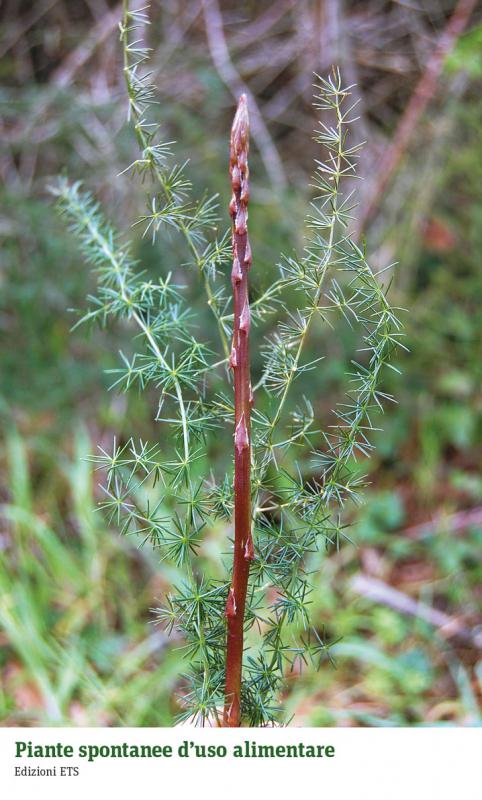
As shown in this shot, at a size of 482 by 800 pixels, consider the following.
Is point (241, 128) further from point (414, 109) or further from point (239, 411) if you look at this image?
point (414, 109)

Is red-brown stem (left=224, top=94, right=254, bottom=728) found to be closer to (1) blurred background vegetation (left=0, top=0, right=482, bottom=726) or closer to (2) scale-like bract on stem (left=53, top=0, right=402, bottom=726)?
(2) scale-like bract on stem (left=53, top=0, right=402, bottom=726)

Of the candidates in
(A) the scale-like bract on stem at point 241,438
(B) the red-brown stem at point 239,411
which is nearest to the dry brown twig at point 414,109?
(A) the scale-like bract on stem at point 241,438

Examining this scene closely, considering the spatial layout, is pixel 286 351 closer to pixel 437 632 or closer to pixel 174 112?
pixel 437 632

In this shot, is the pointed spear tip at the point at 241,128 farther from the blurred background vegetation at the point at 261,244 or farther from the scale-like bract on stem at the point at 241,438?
the blurred background vegetation at the point at 261,244

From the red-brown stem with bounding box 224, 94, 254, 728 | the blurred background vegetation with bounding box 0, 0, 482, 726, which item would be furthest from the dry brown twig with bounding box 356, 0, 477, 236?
the red-brown stem with bounding box 224, 94, 254, 728

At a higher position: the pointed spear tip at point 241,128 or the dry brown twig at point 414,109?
the dry brown twig at point 414,109

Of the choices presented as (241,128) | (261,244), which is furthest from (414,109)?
(241,128)

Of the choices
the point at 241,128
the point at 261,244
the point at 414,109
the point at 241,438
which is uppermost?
the point at 414,109
